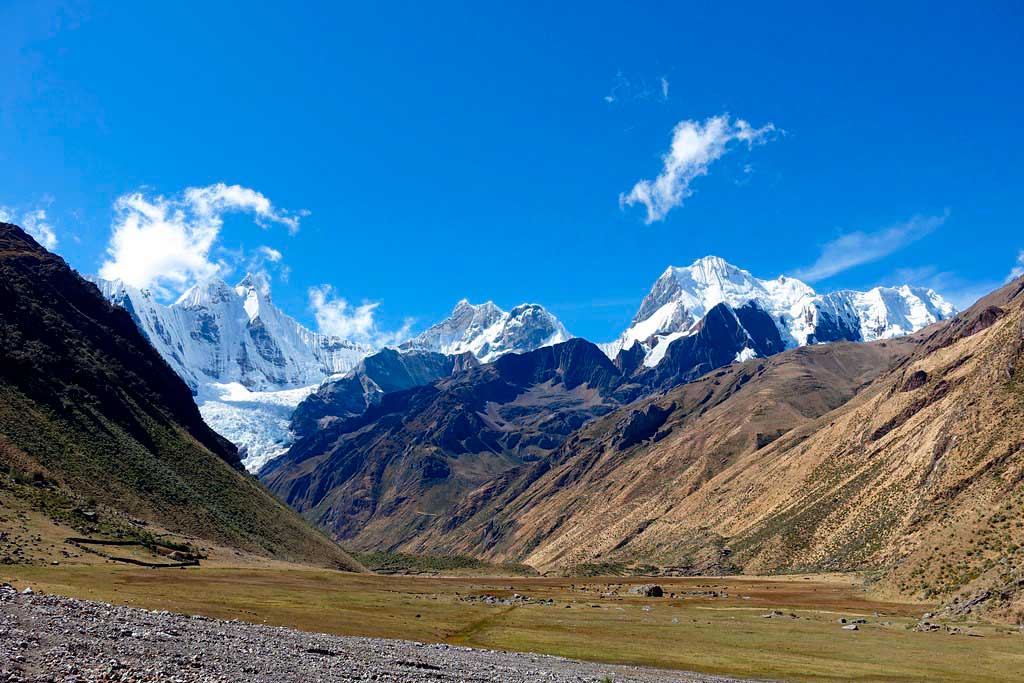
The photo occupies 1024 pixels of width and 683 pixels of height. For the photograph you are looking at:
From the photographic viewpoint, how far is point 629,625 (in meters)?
91.4

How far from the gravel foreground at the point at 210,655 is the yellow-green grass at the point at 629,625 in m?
9.93

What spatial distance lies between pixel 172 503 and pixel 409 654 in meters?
152

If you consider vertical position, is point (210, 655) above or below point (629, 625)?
above

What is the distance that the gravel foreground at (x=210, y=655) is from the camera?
33750mm

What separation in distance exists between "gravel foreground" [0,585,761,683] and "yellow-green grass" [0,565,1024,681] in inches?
391

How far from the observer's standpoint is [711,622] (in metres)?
96.9

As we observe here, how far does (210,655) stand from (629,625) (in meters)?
62.5

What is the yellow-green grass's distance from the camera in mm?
62594

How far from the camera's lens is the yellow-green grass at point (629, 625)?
205 feet

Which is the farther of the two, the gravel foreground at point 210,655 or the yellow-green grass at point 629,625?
the yellow-green grass at point 629,625

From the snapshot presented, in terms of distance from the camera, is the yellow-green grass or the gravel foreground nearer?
the gravel foreground

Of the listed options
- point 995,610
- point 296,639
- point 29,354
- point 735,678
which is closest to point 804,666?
point 735,678

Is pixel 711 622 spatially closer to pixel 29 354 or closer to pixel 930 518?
pixel 930 518

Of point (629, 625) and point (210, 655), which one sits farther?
point (629, 625)
